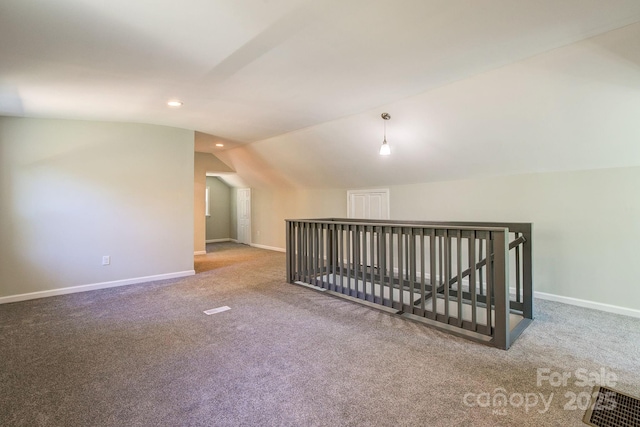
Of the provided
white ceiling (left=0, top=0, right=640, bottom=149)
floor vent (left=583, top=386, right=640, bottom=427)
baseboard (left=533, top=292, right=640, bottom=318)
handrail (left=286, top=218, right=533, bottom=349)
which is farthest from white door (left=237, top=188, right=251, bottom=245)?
floor vent (left=583, top=386, right=640, bottom=427)

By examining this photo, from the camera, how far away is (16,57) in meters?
2.48

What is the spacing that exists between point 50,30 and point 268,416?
2.87 meters

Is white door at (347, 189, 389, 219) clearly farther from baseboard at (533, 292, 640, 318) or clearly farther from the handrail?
baseboard at (533, 292, 640, 318)

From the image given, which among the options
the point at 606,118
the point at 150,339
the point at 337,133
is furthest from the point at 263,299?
the point at 606,118

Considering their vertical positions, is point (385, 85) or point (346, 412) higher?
point (385, 85)

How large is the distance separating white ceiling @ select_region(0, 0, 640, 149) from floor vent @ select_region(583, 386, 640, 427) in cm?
240

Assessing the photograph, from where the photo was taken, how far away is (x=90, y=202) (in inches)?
176

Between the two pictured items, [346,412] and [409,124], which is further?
[409,124]

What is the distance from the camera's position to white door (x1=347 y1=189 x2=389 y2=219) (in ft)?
18.4

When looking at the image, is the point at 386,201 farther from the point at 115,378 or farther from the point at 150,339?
the point at 115,378

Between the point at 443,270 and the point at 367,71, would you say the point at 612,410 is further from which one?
the point at 367,71

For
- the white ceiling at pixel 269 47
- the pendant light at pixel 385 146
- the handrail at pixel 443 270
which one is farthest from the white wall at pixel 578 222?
the pendant light at pixel 385 146

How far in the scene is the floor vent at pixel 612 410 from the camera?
171cm

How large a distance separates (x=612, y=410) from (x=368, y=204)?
4.33 meters
